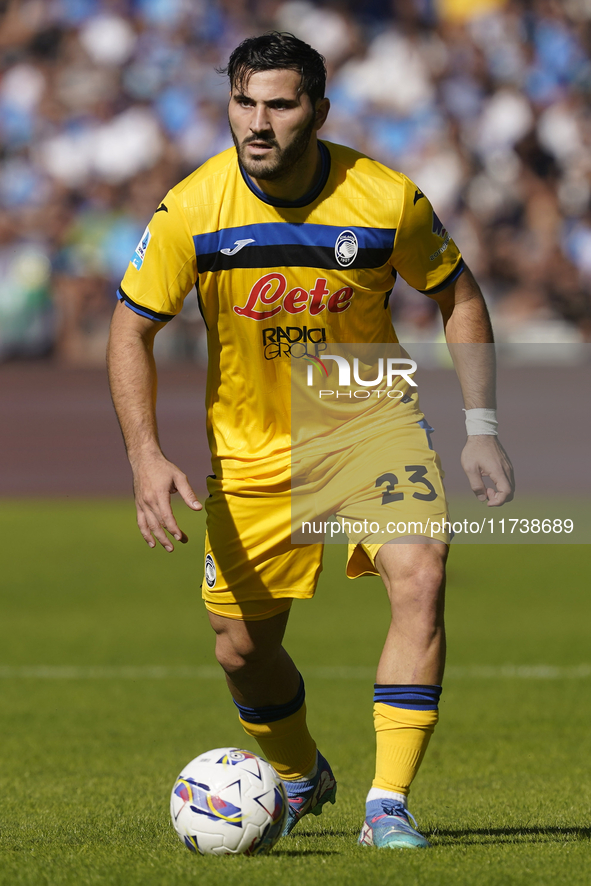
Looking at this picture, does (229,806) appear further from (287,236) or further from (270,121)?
(270,121)

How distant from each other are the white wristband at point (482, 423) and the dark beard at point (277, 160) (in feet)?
3.24

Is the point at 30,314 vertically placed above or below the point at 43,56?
below

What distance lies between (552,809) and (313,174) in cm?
233

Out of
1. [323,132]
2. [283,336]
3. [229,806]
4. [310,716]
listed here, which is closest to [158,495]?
[283,336]

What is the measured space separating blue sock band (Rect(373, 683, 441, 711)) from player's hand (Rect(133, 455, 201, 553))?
2.59 ft

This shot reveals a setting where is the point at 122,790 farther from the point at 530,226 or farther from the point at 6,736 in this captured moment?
the point at 530,226

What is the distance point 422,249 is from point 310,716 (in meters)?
3.37

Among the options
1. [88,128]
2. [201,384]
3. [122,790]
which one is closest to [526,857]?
[122,790]

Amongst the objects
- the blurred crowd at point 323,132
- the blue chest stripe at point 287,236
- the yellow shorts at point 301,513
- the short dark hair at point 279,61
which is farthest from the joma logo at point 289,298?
the blurred crowd at point 323,132

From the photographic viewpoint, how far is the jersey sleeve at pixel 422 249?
4.13m

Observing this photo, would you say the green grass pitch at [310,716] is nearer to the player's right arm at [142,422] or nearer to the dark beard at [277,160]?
the player's right arm at [142,422]

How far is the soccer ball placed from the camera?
11.5ft

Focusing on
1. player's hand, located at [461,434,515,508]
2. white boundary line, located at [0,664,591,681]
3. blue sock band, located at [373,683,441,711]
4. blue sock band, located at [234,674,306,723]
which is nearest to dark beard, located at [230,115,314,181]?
player's hand, located at [461,434,515,508]

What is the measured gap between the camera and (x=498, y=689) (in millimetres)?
7426
